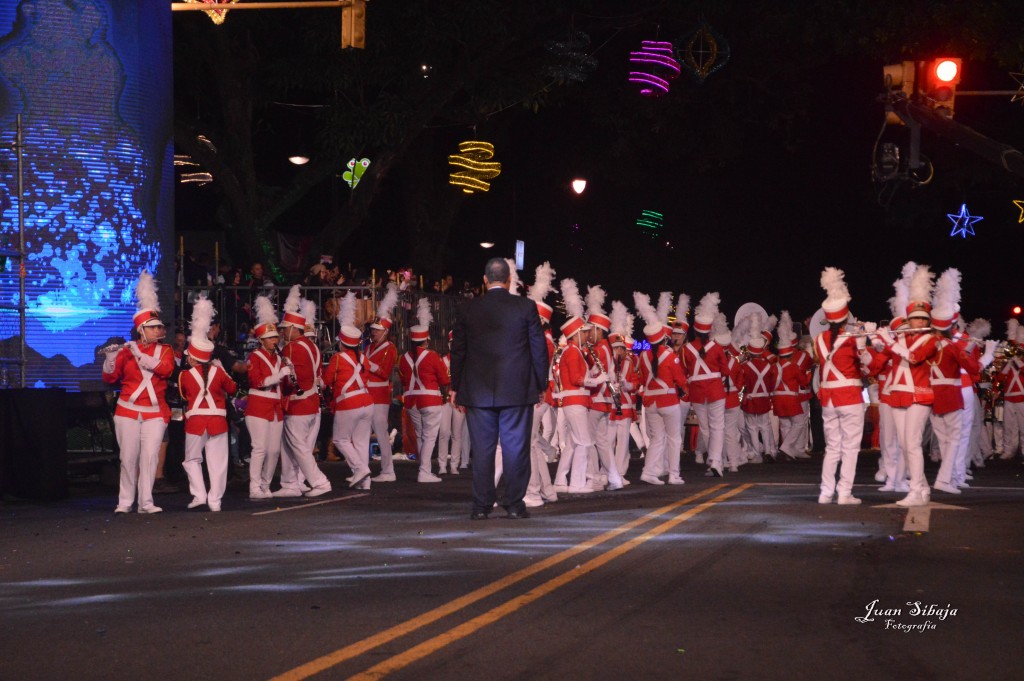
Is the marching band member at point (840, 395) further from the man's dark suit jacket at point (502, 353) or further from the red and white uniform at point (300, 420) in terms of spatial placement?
the red and white uniform at point (300, 420)

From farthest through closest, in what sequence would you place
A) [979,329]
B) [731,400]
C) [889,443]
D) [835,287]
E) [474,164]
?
[474,164] → [979,329] → [731,400] → [889,443] → [835,287]

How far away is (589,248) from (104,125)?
27.2 metres

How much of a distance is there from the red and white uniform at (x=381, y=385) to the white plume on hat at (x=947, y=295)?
7084 millimetres

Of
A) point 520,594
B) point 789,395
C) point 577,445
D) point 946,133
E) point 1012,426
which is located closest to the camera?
point 520,594

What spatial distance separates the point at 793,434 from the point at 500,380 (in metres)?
13.1

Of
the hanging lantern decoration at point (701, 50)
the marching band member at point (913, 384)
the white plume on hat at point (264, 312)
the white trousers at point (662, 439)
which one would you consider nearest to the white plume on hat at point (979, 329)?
the hanging lantern decoration at point (701, 50)

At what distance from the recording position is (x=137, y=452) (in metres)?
14.6

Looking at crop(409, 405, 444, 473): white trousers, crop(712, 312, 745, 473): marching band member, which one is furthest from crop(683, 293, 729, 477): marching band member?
crop(409, 405, 444, 473): white trousers

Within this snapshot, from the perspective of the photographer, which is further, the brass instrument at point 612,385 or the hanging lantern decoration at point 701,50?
the hanging lantern decoration at point 701,50

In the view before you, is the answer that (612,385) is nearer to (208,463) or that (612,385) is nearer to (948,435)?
(948,435)

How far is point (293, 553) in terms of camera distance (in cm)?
1083

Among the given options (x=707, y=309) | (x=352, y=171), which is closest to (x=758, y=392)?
(x=707, y=309)

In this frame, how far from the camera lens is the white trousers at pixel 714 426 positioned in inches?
771

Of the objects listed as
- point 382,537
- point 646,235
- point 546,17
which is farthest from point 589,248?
point 382,537
